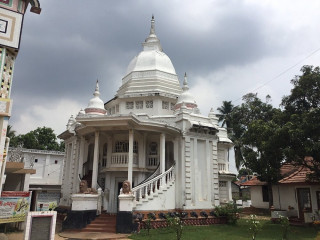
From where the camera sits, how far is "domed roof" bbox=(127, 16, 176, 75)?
22.6 meters

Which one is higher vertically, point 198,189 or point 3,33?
point 3,33

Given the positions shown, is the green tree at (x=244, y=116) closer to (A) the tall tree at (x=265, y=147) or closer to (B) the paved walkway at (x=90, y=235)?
(A) the tall tree at (x=265, y=147)

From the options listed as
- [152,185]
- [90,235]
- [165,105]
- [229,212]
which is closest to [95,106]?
[165,105]

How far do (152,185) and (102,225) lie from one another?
3.18 metres

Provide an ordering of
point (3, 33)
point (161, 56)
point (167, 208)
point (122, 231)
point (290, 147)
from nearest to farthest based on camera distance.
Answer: point (3, 33) < point (122, 231) < point (290, 147) < point (167, 208) < point (161, 56)

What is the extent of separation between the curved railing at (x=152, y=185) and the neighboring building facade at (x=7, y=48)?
672 cm

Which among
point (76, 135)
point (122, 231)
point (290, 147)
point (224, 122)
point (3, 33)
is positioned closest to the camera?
point (3, 33)

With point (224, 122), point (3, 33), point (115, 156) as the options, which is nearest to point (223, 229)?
point (115, 156)

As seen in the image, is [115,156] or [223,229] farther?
[115,156]

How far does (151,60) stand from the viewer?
2292cm

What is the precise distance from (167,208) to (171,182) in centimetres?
148

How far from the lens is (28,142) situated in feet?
140

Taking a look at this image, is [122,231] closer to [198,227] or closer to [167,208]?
[167,208]

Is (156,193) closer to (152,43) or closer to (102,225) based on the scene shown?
(102,225)
